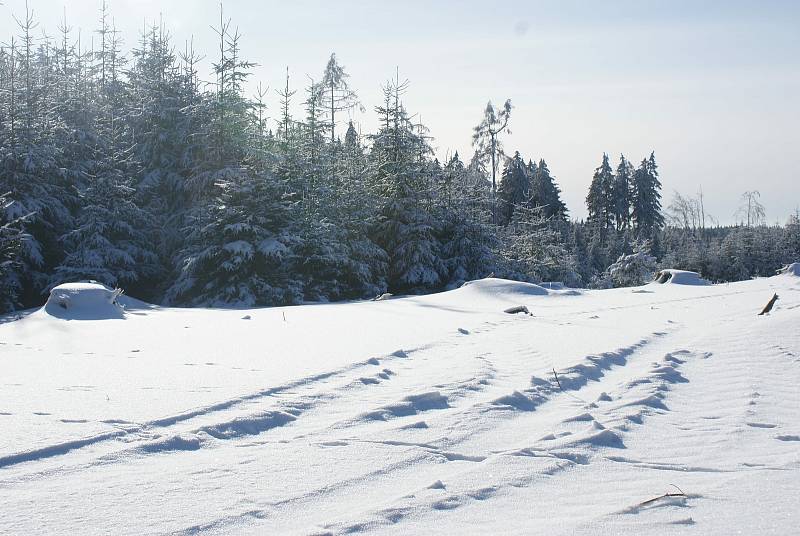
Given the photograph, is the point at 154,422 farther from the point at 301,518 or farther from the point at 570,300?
the point at 570,300

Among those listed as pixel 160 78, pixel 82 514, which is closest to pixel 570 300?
pixel 82 514

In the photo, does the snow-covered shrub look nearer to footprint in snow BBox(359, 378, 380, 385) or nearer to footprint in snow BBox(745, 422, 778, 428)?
footprint in snow BBox(745, 422, 778, 428)

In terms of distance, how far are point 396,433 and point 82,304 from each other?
8.38 m

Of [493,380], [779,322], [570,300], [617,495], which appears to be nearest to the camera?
[617,495]

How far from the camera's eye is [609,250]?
58.2 m

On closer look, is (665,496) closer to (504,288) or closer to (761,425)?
(761,425)

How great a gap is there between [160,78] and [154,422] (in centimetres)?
2467

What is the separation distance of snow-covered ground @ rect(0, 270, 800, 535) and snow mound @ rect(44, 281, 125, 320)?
1.83 meters

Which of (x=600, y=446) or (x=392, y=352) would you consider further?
(x=392, y=352)

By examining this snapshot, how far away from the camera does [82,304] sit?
10625 mm

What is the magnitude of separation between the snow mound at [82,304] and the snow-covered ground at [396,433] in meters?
1.83

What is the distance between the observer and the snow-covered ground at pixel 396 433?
293 cm

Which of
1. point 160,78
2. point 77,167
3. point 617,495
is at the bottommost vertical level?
point 617,495

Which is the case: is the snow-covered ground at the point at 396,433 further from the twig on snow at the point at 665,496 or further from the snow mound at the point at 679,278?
the snow mound at the point at 679,278
